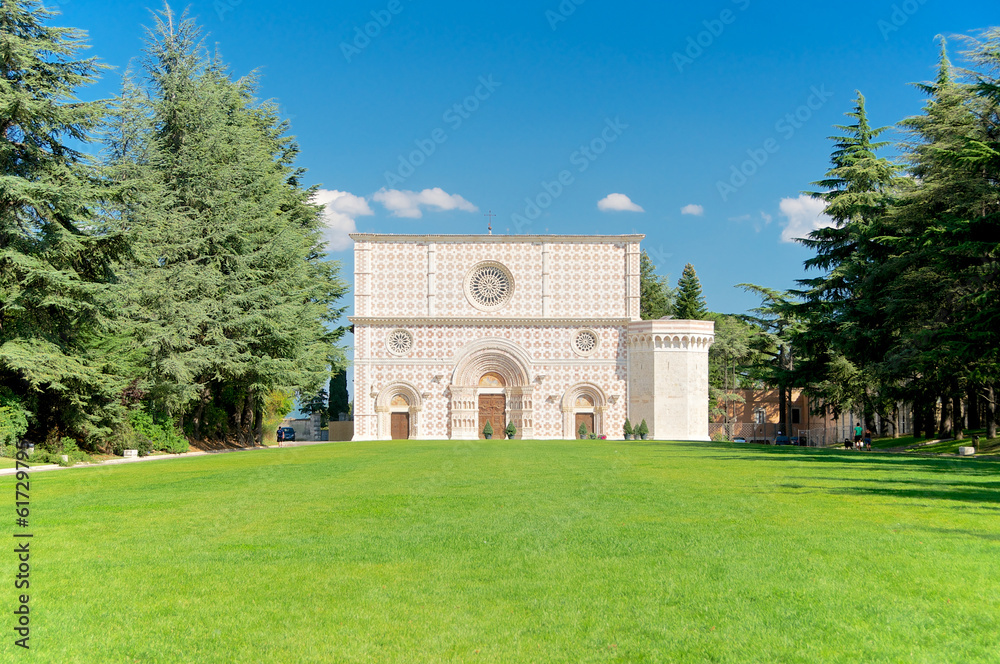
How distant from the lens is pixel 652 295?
57719mm

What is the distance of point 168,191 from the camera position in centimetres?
2548

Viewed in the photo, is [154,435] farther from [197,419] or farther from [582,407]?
[582,407]

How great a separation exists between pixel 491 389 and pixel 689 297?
19.4 metres

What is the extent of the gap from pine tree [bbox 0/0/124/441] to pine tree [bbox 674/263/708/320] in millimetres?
41718

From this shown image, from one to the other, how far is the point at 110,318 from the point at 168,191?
7114 millimetres

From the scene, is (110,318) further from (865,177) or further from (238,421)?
(865,177)

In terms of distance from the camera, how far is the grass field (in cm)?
455

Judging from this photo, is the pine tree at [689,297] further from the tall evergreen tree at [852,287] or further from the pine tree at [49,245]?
the pine tree at [49,245]

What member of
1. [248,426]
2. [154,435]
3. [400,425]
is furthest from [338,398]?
[154,435]

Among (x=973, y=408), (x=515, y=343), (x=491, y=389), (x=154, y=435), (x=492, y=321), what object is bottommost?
(x=154, y=435)

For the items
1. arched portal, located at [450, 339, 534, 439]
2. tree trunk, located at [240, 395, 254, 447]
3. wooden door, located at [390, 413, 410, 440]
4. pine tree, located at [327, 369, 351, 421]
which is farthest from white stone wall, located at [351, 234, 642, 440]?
pine tree, located at [327, 369, 351, 421]

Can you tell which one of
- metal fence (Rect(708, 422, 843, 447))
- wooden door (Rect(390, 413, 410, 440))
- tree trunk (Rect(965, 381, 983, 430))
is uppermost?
tree trunk (Rect(965, 381, 983, 430))

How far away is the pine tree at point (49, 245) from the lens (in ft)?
56.2

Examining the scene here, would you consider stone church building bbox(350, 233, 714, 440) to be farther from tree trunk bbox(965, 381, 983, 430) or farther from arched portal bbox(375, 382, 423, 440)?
tree trunk bbox(965, 381, 983, 430)
